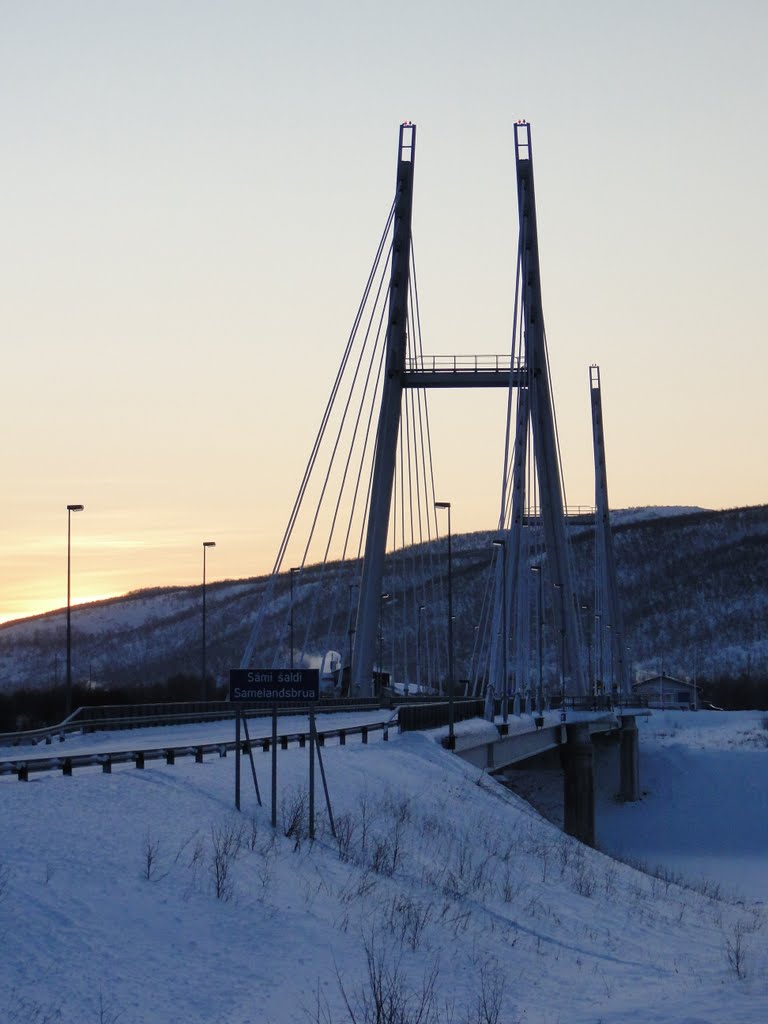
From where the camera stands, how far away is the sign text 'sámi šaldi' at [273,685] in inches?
939

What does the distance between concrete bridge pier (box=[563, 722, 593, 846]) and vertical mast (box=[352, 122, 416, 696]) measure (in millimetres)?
21111

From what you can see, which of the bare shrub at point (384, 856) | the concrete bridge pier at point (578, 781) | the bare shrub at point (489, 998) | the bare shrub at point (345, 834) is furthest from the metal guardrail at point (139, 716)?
the bare shrub at point (489, 998)

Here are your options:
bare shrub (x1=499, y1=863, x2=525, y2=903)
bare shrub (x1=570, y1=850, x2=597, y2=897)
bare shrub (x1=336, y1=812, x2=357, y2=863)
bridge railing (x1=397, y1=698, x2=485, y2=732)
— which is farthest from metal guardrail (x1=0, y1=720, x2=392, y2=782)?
bridge railing (x1=397, y1=698, x2=485, y2=732)

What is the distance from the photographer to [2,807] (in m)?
20.6

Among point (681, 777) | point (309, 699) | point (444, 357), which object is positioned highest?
point (444, 357)

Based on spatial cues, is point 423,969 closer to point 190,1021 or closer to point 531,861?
point 190,1021

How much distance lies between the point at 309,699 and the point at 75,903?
7.35m

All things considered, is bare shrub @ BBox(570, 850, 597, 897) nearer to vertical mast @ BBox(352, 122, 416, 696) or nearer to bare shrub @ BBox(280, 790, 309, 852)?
bare shrub @ BBox(280, 790, 309, 852)

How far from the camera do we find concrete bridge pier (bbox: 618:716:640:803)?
8719 cm

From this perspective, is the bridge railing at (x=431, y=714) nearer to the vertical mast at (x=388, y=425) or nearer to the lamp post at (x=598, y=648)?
the vertical mast at (x=388, y=425)

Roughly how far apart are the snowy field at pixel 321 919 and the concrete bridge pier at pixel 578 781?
38340 mm

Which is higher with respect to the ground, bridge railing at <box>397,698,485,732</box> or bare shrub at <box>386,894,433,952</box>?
bridge railing at <box>397,698,485,732</box>

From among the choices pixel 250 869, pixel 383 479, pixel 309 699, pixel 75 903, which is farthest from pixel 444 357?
pixel 75 903

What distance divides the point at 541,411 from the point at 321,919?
37476 millimetres
